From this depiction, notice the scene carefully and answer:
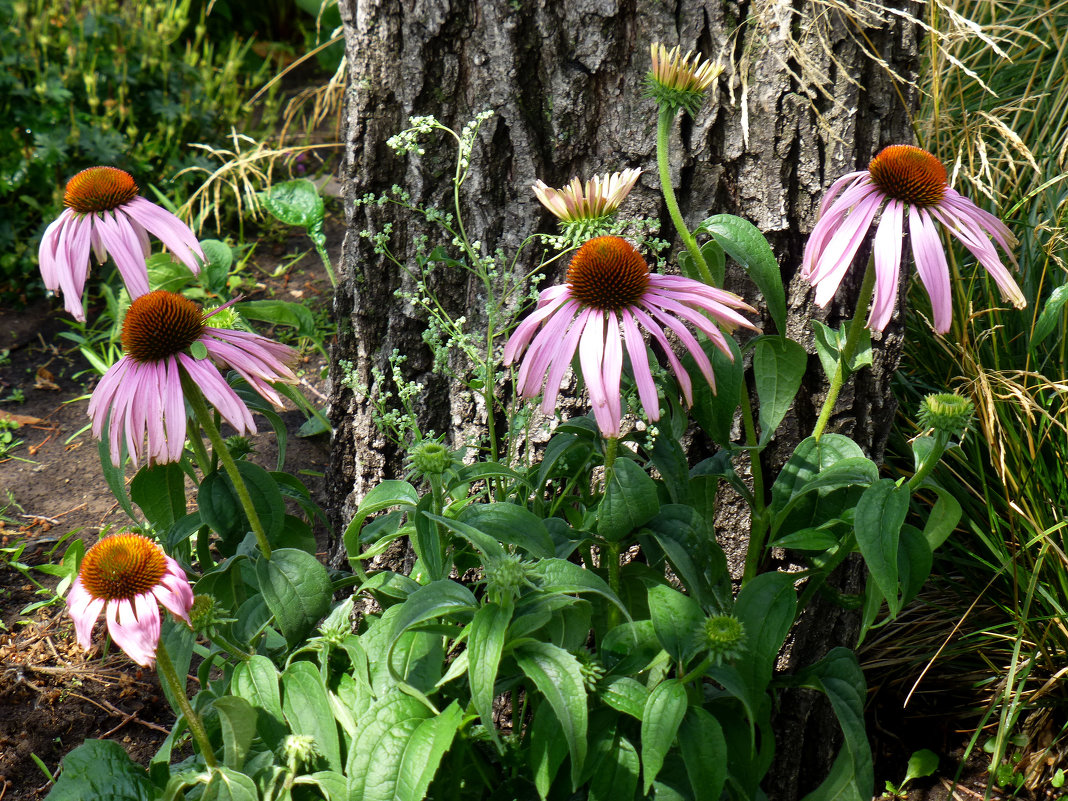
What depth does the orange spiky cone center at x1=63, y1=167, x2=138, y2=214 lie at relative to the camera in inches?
51.1

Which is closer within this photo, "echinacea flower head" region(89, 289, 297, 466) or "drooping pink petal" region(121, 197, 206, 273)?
"echinacea flower head" region(89, 289, 297, 466)

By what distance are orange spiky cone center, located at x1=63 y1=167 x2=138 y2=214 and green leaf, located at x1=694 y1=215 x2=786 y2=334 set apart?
81cm

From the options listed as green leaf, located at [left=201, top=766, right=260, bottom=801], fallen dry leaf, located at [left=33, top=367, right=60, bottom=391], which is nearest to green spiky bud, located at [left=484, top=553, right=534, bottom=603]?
green leaf, located at [left=201, top=766, right=260, bottom=801]

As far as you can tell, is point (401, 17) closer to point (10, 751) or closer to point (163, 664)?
point (163, 664)

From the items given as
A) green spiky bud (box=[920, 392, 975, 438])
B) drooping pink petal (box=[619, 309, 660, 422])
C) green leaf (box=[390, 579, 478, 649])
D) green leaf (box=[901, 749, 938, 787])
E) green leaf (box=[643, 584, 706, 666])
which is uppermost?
drooping pink petal (box=[619, 309, 660, 422])

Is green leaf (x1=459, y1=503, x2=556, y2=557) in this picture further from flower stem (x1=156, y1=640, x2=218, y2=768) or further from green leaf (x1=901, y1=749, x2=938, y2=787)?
green leaf (x1=901, y1=749, x2=938, y2=787)

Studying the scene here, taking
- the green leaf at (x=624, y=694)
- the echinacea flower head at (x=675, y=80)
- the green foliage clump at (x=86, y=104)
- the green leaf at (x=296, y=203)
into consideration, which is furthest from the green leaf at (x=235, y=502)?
the green foliage clump at (x=86, y=104)

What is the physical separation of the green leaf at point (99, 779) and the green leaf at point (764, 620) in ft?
2.67

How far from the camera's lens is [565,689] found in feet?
3.51

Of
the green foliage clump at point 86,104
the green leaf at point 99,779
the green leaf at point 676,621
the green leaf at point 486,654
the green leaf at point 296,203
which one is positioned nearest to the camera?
the green leaf at point 486,654

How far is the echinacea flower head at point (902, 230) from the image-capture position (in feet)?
3.63

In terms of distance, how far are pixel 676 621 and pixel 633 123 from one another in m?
0.81

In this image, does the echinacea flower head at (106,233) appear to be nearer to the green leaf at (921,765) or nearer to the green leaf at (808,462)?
the green leaf at (808,462)

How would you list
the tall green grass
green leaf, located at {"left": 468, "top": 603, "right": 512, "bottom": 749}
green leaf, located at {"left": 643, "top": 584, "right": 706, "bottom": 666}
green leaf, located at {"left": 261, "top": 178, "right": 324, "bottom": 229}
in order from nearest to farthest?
green leaf, located at {"left": 468, "top": 603, "right": 512, "bottom": 749}
green leaf, located at {"left": 643, "top": 584, "right": 706, "bottom": 666}
the tall green grass
green leaf, located at {"left": 261, "top": 178, "right": 324, "bottom": 229}
